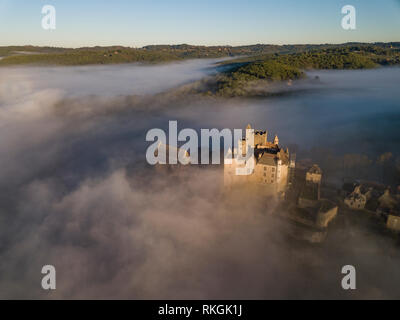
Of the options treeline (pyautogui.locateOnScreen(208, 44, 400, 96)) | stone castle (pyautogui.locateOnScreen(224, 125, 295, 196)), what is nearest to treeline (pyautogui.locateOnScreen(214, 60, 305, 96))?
treeline (pyautogui.locateOnScreen(208, 44, 400, 96))

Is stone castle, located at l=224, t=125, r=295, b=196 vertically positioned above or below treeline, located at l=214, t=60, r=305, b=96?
below

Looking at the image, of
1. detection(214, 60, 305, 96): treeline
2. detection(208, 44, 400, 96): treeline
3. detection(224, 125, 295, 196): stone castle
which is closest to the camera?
detection(224, 125, 295, 196): stone castle

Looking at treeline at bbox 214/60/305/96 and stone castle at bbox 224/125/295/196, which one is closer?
stone castle at bbox 224/125/295/196

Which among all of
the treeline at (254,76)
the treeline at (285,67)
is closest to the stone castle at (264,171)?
the treeline at (254,76)

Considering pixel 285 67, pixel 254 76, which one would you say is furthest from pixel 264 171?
pixel 285 67

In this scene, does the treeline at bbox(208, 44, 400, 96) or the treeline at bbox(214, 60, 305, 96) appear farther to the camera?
the treeline at bbox(208, 44, 400, 96)

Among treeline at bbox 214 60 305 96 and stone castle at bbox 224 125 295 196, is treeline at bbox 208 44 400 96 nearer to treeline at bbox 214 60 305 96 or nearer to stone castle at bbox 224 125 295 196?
treeline at bbox 214 60 305 96

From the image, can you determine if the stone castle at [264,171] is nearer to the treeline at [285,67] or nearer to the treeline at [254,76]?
the treeline at [254,76]

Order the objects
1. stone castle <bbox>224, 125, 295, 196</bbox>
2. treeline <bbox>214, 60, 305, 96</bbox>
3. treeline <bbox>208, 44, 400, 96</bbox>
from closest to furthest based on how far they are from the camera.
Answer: stone castle <bbox>224, 125, 295, 196</bbox>, treeline <bbox>214, 60, 305, 96</bbox>, treeline <bbox>208, 44, 400, 96</bbox>
